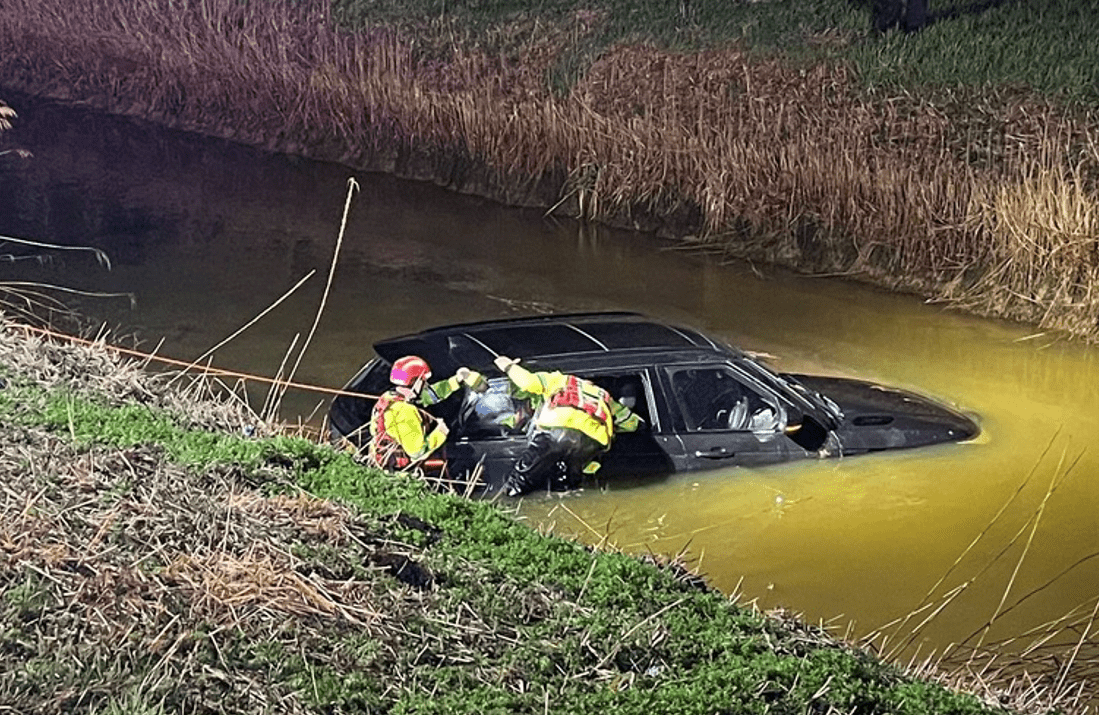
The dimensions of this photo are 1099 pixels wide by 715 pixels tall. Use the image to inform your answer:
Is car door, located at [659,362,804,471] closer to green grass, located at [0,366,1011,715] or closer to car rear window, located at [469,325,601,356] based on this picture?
car rear window, located at [469,325,601,356]

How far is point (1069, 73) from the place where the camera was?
18969mm

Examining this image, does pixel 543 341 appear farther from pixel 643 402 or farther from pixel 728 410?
pixel 728 410

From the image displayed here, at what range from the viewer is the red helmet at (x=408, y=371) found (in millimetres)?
10109

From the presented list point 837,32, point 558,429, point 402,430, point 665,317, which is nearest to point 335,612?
point 402,430

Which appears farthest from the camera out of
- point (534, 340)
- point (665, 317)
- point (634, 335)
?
point (665, 317)

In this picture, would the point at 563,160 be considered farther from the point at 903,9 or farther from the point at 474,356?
the point at 474,356

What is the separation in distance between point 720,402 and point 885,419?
1.51 m

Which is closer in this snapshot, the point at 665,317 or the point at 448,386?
the point at 448,386

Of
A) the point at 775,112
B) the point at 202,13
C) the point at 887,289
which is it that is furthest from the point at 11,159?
the point at 887,289

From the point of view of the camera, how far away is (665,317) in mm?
17734

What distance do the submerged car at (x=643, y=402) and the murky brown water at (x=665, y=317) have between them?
21 centimetres

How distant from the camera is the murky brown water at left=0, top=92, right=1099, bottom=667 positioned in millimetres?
10617

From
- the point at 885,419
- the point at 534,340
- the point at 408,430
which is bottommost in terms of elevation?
the point at 408,430

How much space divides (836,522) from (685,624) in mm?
5157
